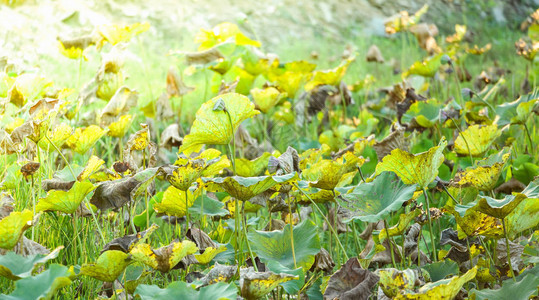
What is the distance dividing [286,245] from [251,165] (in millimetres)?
193

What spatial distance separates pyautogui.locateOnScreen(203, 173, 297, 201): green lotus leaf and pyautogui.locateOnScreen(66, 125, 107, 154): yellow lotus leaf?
1.06ft

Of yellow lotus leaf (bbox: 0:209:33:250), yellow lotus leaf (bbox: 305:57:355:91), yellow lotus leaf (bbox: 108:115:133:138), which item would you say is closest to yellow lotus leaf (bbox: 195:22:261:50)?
yellow lotus leaf (bbox: 305:57:355:91)

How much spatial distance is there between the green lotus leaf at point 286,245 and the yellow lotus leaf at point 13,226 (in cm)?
31

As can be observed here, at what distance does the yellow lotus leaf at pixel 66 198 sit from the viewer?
0.70 metres

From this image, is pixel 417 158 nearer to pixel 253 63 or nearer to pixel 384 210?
pixel 384 210

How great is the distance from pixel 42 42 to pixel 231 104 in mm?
2297

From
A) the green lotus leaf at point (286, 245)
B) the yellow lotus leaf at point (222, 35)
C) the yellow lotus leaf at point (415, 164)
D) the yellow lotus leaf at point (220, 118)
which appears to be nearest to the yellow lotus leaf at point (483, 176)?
the yellow lotus leaf at point (415, 164)

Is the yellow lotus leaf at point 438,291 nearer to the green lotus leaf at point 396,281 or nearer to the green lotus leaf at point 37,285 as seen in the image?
the green lotus leaf at point 396,281

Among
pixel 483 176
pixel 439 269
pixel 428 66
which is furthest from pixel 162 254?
pixel 428 66

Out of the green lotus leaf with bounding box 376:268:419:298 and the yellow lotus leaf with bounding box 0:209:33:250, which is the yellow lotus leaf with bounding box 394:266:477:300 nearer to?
the green lotus leaf with bounding box 376:268:419:298

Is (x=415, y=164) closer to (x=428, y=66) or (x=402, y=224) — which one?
(x=402, y=224)

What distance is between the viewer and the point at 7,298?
56cm

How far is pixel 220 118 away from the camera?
0.76 m

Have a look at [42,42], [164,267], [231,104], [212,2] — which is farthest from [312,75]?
[212,2]
